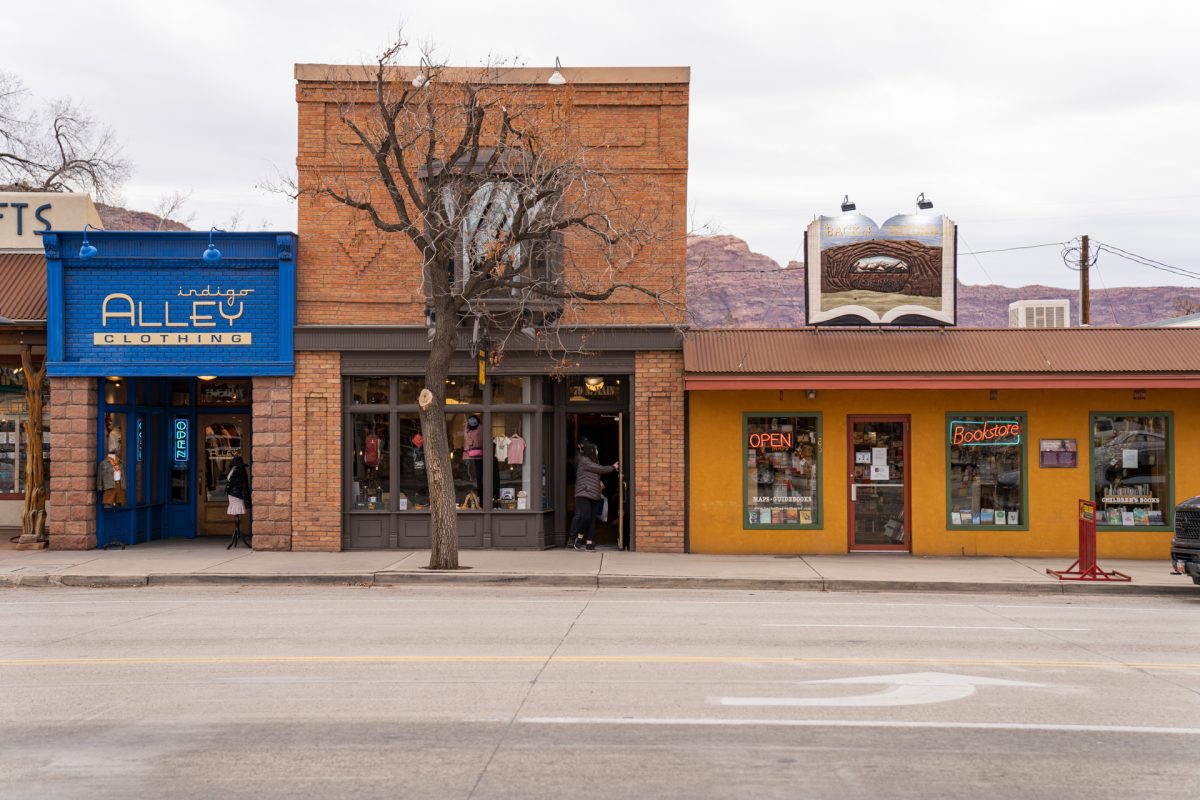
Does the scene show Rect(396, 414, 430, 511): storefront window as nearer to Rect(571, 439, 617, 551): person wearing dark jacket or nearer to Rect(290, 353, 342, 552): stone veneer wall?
Rect(290, 353, 342, 552): stone veneer wall

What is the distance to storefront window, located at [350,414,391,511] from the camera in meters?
18.5

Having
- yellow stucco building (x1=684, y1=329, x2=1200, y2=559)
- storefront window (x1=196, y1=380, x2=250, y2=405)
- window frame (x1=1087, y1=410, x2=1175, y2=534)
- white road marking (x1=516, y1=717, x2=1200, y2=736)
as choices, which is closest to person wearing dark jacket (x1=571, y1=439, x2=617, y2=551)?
yellow stucco building (x1=684, y1=329, x2=1200, y2=559)

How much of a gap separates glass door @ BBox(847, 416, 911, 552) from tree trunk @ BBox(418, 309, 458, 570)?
6.95 m

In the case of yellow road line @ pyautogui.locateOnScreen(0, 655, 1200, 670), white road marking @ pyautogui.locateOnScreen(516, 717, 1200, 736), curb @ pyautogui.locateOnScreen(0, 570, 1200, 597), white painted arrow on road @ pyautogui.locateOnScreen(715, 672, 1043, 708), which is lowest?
curb @ pyautogui.locateOnScreen(0, 570, 1200, 597)

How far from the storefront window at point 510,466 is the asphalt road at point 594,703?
5764 millimetres

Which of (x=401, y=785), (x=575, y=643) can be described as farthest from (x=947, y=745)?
(x=575, y=643)

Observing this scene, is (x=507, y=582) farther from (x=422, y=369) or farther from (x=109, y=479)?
(x=109, y=479)

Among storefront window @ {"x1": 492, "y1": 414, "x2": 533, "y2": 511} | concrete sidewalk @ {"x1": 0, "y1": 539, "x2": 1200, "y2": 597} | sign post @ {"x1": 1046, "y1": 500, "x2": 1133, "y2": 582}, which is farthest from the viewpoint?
storefront window @ {"x1": 492, "y1": 414, "x2": 533, "y2": 511}

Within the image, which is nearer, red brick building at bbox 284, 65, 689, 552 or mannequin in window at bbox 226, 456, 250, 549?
red brick building at bbox 284, 65, 689, 552

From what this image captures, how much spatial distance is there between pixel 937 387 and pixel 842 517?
272 centimetres

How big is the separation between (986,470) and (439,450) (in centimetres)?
923

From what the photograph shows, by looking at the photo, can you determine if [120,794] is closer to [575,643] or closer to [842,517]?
[575,643]

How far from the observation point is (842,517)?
18.3 m

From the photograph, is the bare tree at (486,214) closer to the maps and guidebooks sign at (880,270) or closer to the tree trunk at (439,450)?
the tree trunk at (439,450)
